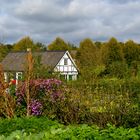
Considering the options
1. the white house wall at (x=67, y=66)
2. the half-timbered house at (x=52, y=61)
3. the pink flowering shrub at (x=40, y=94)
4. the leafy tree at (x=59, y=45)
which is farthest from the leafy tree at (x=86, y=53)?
the pink flowering shrub at (x=40, y=94)

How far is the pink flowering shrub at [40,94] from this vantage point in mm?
11477

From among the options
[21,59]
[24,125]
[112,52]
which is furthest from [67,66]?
[24,125]

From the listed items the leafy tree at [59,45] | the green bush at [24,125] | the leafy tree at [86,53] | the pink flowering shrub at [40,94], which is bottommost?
the green bush at [24,125]

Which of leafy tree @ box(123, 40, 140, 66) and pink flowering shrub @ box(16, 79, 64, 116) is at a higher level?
leafy tree @ box(123, 40, 140, 66)

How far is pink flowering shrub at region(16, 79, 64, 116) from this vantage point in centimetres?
1148

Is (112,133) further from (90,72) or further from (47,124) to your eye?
(90,72)

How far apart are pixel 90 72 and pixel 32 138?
65.1 feet

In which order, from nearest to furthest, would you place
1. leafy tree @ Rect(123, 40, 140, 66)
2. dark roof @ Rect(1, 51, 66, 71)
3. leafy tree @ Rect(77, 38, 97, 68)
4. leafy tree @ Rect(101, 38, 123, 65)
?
leafy tree @ Rect(77, 38, 97, 68), leafy tree @ Rect(101, 38, 123, 65), leafy tree @ Rect(123, 40, 140, 66), dark roof @ Rect(1, 51, 66, 71)

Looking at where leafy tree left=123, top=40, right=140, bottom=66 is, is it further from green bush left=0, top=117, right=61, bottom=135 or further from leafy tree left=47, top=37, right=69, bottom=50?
green bush left=0, top=117, right=61, bottom=135

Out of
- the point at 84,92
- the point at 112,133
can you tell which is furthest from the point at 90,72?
the point at 112,133

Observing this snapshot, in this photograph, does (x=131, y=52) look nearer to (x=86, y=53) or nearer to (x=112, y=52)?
(x=112, y=52)

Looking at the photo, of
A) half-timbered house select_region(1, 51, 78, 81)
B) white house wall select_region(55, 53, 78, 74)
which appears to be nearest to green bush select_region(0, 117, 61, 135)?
half-timbered house select_region(1, 51, 78, 81)

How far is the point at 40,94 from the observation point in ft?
39.8

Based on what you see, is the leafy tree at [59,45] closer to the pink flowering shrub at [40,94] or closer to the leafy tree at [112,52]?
the leafy tree at [112,52]
